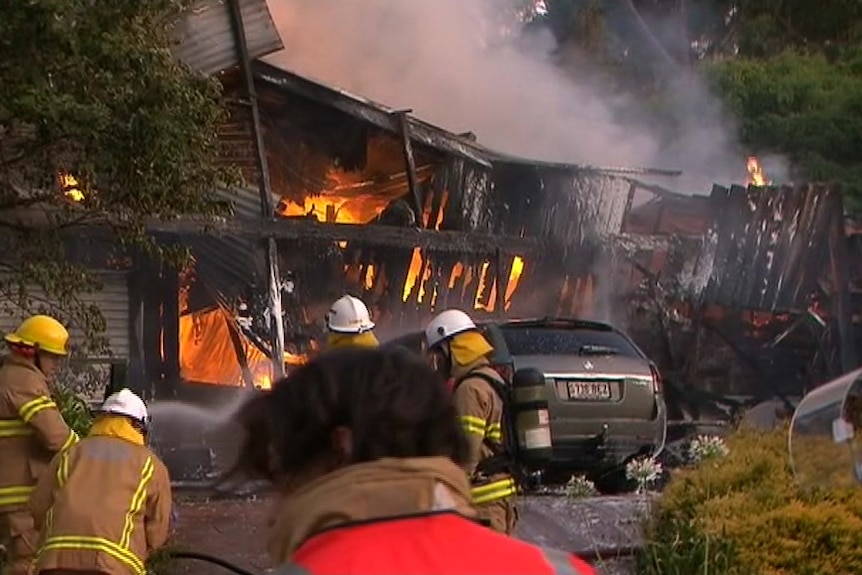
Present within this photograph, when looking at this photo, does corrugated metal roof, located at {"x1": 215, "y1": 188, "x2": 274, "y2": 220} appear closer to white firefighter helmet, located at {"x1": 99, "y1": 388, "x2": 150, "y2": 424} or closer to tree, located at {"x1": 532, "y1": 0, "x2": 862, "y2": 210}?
white firefighter helmet, located at {"x1": 99, "y1": 388, "x2": 150, "y2": 424}

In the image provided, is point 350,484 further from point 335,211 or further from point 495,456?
point 335,211

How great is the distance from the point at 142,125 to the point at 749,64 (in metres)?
21.7

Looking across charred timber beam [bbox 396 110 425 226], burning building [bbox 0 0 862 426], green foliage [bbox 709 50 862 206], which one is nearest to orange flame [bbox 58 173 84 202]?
burning building [bbox 0 0 862 426]

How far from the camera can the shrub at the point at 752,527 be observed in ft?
16.9

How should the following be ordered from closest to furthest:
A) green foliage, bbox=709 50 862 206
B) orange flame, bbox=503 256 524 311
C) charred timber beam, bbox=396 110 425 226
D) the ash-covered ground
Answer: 1. the ash-covered ground
2. charred timber beam, bbox=396 110 425 226
3. orange flame, bbox=503 256 524 311
4. green foliage, bbox=709 50 862 206

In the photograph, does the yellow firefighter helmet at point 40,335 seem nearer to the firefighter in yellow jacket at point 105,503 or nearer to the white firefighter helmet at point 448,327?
the firefighter in yellow jacket at point 105,503

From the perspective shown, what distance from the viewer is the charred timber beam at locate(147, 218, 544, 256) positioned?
40.1 feet

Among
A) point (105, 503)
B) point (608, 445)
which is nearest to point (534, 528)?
point (608, 445)

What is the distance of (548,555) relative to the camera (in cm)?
159

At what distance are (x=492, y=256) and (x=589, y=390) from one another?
16.4 ft

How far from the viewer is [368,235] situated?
43.1ft

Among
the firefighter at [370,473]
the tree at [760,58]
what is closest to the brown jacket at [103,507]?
the firefighter at [370,473]

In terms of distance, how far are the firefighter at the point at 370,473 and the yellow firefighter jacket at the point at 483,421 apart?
10.9ft

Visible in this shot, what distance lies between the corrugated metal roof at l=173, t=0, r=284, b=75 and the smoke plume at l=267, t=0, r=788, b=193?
3.13 metres
